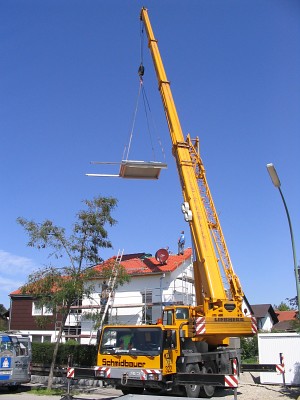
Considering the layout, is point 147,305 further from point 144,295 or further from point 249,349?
point 249,349

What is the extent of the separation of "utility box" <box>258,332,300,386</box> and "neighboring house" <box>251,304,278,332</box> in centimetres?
3784

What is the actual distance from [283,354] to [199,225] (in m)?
9.13

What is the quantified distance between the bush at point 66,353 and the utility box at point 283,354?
7905mm

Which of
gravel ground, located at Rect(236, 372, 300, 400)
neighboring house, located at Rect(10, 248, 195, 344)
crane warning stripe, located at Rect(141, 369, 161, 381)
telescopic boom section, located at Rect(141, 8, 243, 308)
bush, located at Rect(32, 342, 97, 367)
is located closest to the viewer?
crane warning stripe, located at Rect(141, 369, 161, 381)

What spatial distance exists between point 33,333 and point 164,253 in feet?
41.0

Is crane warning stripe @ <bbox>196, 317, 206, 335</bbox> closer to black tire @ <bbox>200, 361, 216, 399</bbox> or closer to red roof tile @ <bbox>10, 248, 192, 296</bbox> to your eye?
black tire @ <bbox>200, 361, 216, 399</bbox>

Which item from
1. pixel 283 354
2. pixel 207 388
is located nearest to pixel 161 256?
pixel 283 354

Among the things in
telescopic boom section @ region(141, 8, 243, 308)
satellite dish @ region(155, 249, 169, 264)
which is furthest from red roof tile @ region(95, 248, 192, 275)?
telescopic boom section @ region(141, 8, 243, 308)

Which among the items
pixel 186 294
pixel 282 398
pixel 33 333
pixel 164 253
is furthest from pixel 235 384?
pixel 33 333

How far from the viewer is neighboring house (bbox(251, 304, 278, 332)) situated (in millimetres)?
58325

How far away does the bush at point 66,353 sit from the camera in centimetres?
2244

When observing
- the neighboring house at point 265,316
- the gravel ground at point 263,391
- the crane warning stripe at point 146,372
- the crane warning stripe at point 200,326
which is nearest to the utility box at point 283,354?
the gravel ground at point 263,391

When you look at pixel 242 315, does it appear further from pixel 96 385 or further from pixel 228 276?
Answer: pixel 96 385

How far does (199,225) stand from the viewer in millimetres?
15328
